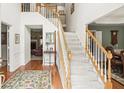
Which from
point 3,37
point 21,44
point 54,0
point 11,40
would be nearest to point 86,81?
point 54,0

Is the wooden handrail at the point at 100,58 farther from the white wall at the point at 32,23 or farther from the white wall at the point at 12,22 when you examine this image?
the white wall at the point at 32,23

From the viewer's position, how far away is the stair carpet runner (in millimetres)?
5289

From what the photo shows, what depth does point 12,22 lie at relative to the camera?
8.74 meters

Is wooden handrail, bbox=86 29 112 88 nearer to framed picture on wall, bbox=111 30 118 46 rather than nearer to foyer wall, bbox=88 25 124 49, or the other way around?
foyer wall, bbox=88 25 124 49

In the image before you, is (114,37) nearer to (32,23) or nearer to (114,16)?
(114,16)

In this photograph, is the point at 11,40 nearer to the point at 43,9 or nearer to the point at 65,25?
the point at 43,9

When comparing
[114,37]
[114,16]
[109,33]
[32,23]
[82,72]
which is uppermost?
[32,23]

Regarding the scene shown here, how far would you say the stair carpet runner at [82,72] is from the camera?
5289mm

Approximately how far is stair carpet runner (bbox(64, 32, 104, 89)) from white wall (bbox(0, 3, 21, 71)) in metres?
2.65

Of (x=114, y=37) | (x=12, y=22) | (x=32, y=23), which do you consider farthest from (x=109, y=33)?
(x=12, y=22)

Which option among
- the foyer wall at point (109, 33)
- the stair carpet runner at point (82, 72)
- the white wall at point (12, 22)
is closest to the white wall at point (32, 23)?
the white wall at point (12, 22)

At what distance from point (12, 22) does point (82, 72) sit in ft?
14.1

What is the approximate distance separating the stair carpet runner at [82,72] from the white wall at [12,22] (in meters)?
2.65
